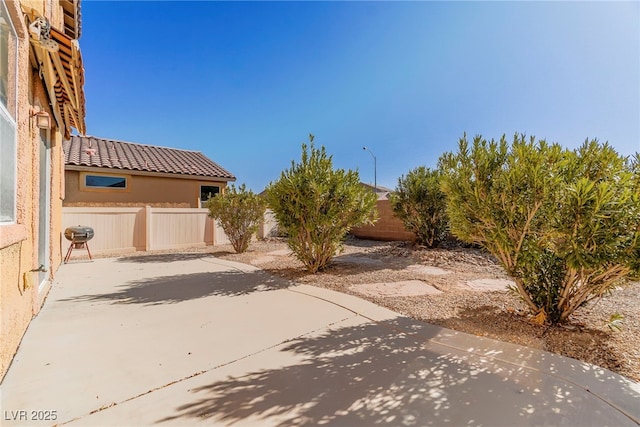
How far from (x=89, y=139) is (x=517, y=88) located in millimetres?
18167

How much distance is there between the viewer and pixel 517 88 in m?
7.67

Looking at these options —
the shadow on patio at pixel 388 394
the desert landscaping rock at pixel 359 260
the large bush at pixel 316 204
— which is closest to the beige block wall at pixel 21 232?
the shadow on patio at pixel 388 394

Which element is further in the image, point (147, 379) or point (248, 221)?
point (248, 221)

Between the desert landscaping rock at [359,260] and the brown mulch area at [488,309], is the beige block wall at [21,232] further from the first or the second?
the desert landscaping rock at [359,260]

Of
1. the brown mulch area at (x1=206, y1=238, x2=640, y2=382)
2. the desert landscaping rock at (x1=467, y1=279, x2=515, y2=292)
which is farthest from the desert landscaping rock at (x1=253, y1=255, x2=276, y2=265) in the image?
the desert landscaping rock at (x1=467, y1=279, x2=515, y2=292)

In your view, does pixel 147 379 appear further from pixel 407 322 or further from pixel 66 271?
pixel 66 271

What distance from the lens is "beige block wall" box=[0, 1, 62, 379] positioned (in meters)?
2.33

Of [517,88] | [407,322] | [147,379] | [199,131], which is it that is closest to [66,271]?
[147,379]

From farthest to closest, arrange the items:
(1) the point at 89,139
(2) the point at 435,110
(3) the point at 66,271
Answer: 1. (1) the point at 89,139
2. (2) the point at 435,110
3. (3) the point at 66,271

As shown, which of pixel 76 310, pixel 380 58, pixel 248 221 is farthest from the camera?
pixel 248 221

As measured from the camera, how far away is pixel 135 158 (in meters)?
13.2

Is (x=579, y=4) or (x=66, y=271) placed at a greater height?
(x=579, y=4)

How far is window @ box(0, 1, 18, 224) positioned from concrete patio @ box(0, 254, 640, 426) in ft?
4.83

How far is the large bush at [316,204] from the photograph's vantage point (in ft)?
20.0
